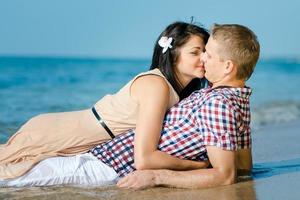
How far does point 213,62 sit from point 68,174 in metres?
1.32

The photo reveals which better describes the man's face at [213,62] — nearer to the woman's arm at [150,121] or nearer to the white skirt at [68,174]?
the woman's arm at [150,121]

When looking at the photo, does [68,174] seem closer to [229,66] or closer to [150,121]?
[150,121]

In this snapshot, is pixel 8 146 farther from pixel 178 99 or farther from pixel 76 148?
pixel 178 99

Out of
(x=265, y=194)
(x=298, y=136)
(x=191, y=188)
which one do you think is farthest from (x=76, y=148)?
(x=298, y=136)

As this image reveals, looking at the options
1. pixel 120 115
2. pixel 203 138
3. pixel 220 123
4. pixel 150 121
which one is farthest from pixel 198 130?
pixel 120 115

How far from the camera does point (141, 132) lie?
13.9 feet

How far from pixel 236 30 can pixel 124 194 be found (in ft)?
4.32

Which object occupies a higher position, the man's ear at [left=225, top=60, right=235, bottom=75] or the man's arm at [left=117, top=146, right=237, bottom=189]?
the man's ear at [left=225, top=60, right=235, bottom=75]

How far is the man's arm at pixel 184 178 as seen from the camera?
4262 mm

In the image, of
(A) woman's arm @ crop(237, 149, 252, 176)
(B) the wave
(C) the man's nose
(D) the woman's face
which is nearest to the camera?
(C) the man's nose

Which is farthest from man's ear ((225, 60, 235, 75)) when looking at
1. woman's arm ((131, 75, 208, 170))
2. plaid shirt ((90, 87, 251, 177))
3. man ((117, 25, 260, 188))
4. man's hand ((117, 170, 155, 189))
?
man's hand ((117, 170, 155, 189))

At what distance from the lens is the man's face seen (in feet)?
13.9

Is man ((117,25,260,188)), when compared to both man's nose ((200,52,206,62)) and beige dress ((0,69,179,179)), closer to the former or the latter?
man's nose ((200,52,206,62))

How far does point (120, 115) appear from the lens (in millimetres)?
4516
